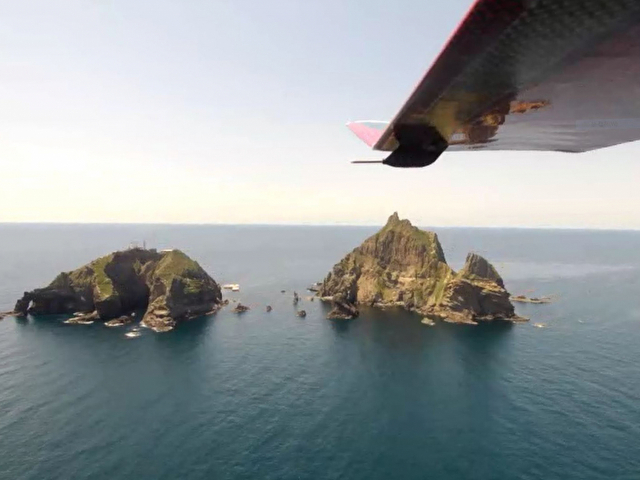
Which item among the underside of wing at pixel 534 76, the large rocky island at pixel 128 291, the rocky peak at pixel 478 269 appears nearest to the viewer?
the underside of wing at pixel 534 76

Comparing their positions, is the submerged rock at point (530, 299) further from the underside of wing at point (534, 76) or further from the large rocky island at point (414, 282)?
the underside of wing at point (534, 76)

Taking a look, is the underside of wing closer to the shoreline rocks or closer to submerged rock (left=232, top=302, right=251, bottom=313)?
submerged rock (left=232, top=302, right=251, bottom=313)

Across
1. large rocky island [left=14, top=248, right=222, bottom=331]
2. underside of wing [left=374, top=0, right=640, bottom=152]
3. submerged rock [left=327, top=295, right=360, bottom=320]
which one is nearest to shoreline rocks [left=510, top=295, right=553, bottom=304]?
submerged rock [left=327, top=295, right=360, bottom=320]

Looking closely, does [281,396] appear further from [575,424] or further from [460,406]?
[575,424]

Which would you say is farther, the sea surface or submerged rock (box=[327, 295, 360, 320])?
submerged rock (box=[327, 295, 360, 320])

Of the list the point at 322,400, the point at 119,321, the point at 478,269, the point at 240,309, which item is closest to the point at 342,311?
the point at 240,309

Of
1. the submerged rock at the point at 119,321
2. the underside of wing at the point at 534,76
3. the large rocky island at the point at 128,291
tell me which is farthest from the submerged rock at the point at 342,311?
the underside of wing at the point at 534,76

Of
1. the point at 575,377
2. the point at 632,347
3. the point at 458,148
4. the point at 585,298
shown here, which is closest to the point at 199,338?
the point at 575,377
